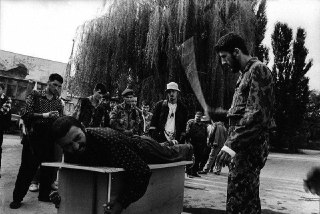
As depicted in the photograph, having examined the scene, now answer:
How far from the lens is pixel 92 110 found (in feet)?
17.6

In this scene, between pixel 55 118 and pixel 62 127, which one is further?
pixel 55 118

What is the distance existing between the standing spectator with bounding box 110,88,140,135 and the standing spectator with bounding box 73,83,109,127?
22 centimetres

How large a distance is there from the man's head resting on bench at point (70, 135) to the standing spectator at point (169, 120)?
330 centimetres

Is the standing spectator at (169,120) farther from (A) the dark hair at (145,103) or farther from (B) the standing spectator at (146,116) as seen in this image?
(A) the dark hair at (145,103)

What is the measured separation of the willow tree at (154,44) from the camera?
1248cm

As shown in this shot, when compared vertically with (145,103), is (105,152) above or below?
below

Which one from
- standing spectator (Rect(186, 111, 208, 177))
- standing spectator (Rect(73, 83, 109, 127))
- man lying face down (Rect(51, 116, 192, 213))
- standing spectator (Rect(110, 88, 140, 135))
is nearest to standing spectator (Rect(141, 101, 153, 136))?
standing spectator (Rect(186, 111, 208, 177))

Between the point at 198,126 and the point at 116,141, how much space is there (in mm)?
6165

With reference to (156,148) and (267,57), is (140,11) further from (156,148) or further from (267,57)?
(267,57)

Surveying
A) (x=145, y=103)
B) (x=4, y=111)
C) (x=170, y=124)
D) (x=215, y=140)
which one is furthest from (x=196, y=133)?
(x=4, y=111)

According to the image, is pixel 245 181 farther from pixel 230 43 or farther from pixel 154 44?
pixel 154 44

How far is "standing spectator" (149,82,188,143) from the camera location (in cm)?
573

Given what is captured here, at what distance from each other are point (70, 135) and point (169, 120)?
11.4 feet

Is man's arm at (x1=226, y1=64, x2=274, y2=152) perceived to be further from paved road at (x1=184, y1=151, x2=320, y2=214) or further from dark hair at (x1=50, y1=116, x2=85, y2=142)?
paved road at (x1=184, y1=151, x2=320, y2=214)
